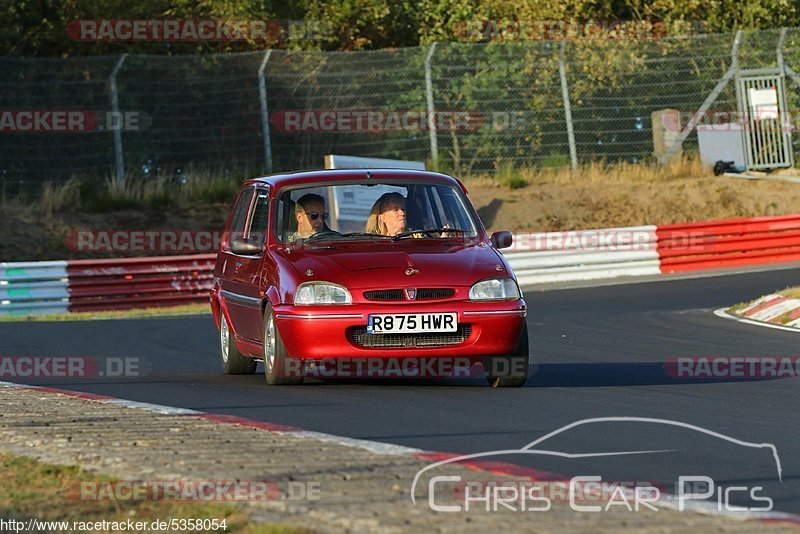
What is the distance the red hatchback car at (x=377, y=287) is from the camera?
10164mm

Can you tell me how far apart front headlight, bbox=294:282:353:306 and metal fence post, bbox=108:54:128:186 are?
18369 millimetres

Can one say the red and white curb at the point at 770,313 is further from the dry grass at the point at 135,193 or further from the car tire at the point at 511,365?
the dry grass at the point at 135,193

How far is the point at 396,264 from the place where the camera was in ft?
34.0

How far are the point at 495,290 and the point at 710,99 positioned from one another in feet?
71.9

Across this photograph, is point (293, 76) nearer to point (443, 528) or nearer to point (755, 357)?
point (755, 357)

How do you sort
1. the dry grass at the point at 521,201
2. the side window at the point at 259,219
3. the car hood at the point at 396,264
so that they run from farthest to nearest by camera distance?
the dry grass at the point at 521,201 < the side window at the point at 259,219 < the car hood at the point at 396,264

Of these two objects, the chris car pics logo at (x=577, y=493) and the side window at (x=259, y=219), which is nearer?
the chris car pics logo at (x=577, y=493)

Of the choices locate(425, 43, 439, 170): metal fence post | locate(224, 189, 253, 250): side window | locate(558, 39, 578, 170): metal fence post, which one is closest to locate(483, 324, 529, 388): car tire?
locate(224, 189, 253, 250): side window

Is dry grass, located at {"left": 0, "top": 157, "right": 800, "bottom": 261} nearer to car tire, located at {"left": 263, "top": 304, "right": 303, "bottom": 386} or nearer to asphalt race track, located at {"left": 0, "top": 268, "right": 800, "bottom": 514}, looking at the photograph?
asphalt race track, located at {"left": 0, "top": 268, "right": 800, "bottom": 514}

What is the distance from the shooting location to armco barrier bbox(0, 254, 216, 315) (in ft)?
76.4

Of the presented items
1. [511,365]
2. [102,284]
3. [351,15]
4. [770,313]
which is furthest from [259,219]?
[351,15]

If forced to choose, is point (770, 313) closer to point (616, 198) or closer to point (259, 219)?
point (259, 219)

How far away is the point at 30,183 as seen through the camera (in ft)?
93.6

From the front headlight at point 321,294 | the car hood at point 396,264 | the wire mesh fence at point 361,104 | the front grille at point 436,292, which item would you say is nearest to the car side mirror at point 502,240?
the car hood at point 396,264
